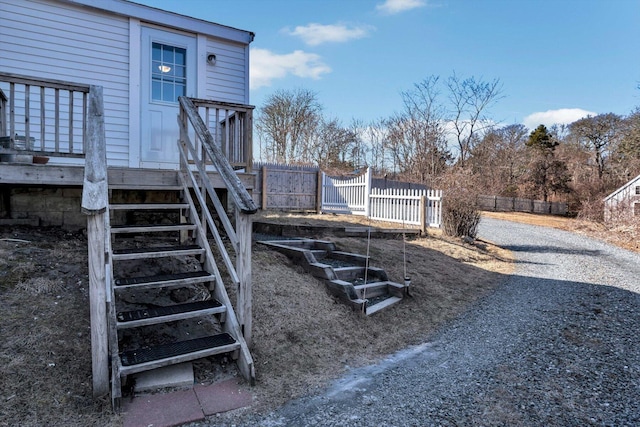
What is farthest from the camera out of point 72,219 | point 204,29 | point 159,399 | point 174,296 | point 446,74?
point 446,74

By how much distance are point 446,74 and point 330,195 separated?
1407 cm

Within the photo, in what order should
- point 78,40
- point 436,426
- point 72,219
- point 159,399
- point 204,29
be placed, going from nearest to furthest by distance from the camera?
point 436,426 < point 159,399 < point 72,219 < point 78,40 < point 204,29

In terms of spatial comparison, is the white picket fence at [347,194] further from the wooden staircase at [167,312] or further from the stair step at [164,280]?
the stair step at [164,280]

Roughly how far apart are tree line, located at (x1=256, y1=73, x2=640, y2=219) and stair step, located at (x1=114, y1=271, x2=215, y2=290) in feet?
61.4

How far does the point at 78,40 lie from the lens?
589 cm

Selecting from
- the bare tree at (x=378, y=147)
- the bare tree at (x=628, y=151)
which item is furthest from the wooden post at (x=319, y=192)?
the bare tree at (x=628, y=151)

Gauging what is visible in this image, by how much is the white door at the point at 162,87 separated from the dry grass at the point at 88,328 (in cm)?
198

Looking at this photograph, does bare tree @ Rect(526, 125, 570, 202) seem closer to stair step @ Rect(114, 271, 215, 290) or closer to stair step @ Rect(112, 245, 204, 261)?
stair step @ Rect(112, 245, 204, 261)

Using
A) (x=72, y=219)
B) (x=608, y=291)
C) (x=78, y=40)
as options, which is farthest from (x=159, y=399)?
(x=608, y=291)

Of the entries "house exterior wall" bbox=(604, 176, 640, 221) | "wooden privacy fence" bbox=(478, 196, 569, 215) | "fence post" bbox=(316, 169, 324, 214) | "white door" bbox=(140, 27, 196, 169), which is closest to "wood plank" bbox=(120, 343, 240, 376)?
"white door" bbox=(140, 27, 196, 169)

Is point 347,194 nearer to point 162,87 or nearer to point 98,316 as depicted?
point 162,87

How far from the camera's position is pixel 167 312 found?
3.04 m

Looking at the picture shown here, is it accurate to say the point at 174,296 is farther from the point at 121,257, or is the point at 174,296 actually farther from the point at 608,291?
the point at 608,291

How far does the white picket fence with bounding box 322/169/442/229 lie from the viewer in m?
10.3
